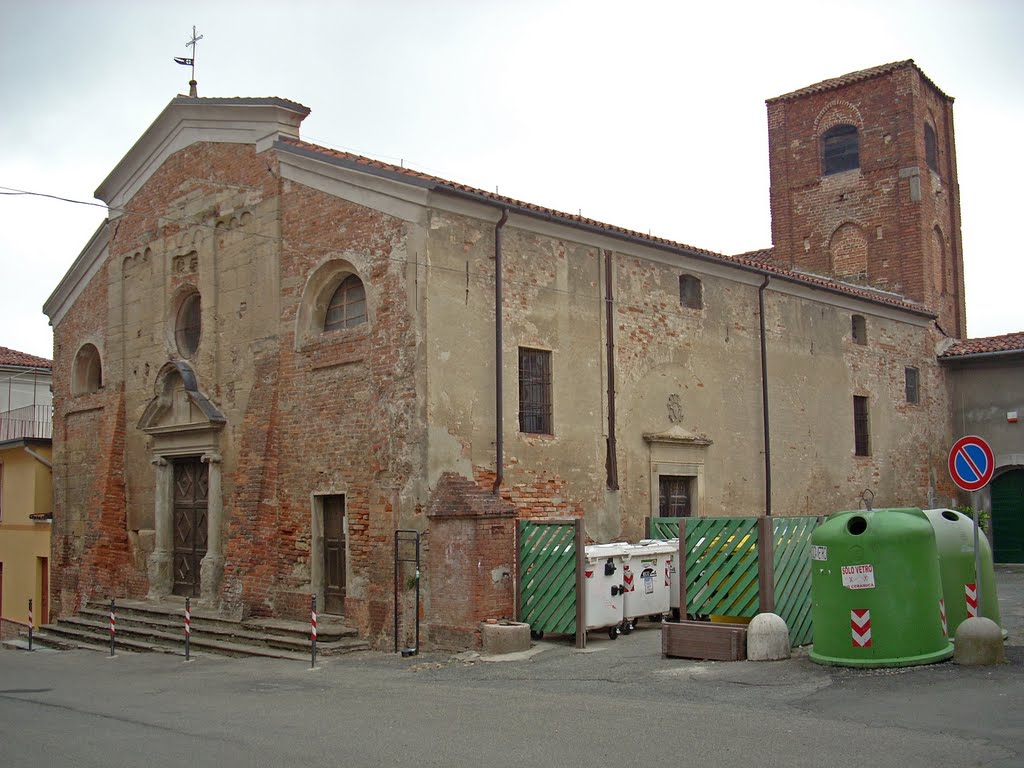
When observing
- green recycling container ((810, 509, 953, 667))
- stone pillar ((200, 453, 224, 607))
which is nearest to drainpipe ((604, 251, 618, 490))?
green recycling container ((810, 509, 953, 667))

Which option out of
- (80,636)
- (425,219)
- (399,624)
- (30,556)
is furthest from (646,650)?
(30,556)

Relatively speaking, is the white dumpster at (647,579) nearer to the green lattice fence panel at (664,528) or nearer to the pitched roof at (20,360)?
the green lattice fence panel at (664,528)

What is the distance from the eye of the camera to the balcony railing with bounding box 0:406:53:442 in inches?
1108

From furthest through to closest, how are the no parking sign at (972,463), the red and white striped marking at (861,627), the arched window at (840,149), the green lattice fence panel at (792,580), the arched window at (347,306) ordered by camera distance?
1. the arched window at (840,149)
2. the arched window at (347,306)
3. the green lattice fence panel at (792,580)
4. the no parking sign at (972,463)
5. the red and white striped marking at (861,627)

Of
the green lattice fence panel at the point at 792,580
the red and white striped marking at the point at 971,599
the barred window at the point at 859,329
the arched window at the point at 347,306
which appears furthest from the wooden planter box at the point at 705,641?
the barred window at the point at 859,329

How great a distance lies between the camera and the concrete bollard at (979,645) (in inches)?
411

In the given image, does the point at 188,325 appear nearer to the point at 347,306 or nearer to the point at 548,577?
the point at 347,306

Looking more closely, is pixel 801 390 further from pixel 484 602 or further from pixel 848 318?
pixel 484 602

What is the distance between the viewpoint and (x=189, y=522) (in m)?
19.1

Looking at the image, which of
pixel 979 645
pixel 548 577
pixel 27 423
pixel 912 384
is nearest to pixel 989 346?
pixel 912 384

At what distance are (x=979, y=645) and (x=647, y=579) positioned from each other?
548 cm

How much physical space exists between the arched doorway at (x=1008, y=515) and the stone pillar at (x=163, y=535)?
19.0 metres

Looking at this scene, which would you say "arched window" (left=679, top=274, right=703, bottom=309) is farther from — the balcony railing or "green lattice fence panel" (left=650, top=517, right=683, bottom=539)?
the balcony railing

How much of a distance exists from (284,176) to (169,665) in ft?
25.6
